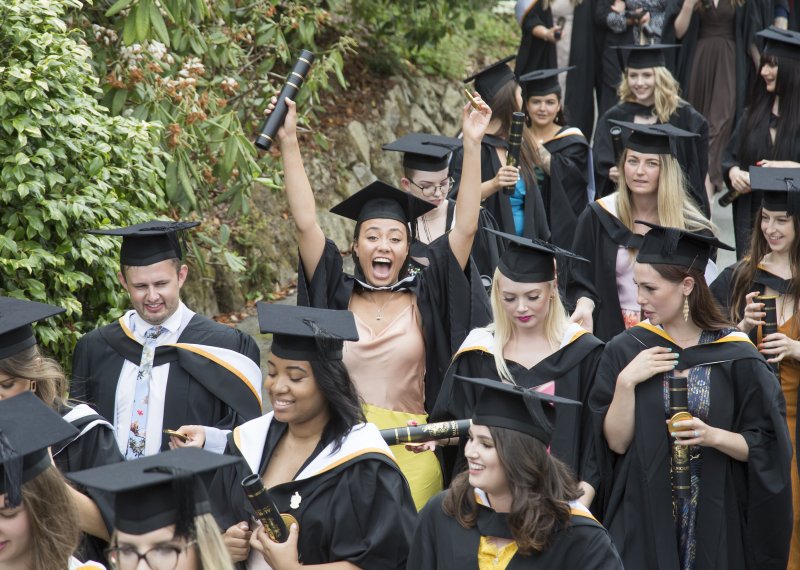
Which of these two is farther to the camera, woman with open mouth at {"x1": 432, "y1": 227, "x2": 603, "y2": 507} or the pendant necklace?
the pendant necklace

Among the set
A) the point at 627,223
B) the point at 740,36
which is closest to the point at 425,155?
the point at 627,223

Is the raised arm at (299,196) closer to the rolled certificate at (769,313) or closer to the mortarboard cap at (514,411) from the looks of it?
the mortarboard cap at (514,411)

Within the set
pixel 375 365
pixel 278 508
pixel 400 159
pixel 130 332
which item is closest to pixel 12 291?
pixel 130 332

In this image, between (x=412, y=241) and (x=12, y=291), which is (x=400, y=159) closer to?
(x=412, y=241)

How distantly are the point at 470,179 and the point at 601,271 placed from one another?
1396 millimetres

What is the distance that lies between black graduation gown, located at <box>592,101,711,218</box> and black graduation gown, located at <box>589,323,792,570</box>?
11.4 ft

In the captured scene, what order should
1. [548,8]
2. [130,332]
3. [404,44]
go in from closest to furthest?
[130,332] < [548,8] < [404,44]

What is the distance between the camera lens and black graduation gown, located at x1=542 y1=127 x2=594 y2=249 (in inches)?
346

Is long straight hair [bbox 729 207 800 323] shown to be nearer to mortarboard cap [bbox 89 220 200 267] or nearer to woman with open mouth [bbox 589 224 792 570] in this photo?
woman with open mouth [bbox 589 224 792 570]

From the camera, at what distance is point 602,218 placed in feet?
22.9

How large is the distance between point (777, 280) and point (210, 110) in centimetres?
401

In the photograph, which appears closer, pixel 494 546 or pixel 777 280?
pixel 494 546

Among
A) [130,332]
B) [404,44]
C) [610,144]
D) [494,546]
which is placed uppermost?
[404,44]

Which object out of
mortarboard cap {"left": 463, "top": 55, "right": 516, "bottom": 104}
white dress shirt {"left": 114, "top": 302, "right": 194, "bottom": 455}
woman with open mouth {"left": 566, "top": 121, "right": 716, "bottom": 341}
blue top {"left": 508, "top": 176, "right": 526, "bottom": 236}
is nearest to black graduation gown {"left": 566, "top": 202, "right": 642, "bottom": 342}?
woman with open mouth {"left": 566, "top": 121, "right": 716, "bottom": 341}
